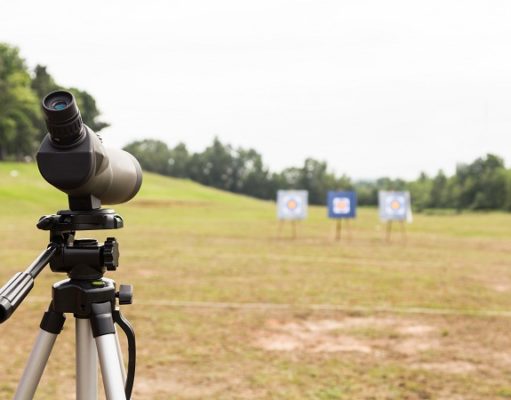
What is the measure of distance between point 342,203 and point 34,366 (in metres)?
18.1

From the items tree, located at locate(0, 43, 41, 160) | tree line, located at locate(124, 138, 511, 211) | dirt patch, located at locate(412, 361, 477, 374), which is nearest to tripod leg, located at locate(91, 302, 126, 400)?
dirt patch, located at locate(412, 361, 477, 374)

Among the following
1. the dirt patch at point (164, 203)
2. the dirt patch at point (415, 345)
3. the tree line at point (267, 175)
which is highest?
the tree line at point (267, 175)

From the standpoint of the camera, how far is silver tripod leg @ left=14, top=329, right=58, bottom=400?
1698 millimetres

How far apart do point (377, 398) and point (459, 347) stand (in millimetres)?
1599

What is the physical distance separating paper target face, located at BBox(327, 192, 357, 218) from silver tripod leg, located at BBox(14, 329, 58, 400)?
698 inches

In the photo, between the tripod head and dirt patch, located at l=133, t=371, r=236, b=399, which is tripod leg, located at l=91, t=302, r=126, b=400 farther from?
dirt patch, located at l=133, t=371, r=236, b=399

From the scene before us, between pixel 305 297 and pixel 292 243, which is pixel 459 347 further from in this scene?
pixel 292 243

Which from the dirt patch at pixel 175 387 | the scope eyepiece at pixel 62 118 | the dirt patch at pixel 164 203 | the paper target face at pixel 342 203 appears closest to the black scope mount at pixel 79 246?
the scope eyepiece at pixel 62 118

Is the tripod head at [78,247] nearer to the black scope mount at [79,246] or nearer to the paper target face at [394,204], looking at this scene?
the black scope mount at [79,246]

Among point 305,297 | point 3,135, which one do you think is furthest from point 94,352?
point 3,135

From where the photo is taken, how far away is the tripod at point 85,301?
163cm

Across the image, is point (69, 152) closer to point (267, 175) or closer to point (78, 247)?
point (78, 247)

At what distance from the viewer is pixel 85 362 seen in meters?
1.74

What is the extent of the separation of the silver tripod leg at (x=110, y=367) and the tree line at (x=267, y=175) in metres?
73.0
